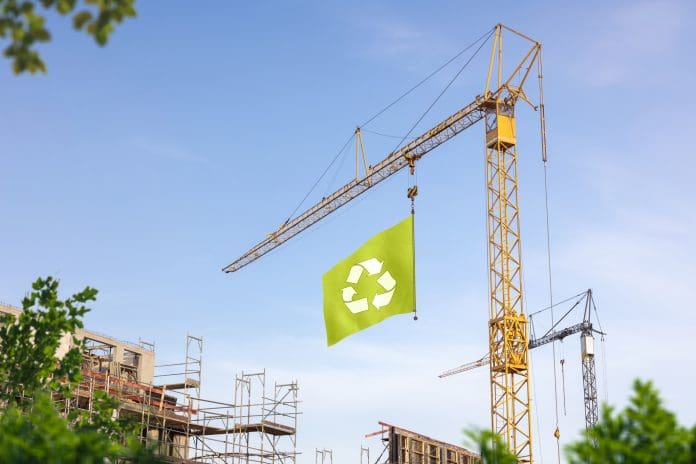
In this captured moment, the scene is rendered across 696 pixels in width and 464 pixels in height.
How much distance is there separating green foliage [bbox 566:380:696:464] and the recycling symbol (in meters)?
13.9

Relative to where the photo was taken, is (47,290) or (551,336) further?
(551,336)

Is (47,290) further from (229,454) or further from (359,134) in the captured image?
(359,134)

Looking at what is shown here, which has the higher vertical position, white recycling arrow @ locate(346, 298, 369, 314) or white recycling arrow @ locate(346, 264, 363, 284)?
white recycling arrow @ locate(346, 264, 363, 284)

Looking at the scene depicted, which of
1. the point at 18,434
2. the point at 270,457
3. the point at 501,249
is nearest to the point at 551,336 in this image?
the point at 501,249

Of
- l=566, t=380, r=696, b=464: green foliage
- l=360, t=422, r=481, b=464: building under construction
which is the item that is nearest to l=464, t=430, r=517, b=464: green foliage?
l=566, t=380, r=696, b=464: green foliage

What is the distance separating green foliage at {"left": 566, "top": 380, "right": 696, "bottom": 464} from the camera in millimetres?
12375

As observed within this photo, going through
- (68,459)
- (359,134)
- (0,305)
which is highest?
(359,134)

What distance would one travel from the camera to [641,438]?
12.7m

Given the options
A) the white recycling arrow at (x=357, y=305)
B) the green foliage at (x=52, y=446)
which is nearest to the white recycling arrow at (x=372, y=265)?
the white recycling arrow at (x=357, y=305)

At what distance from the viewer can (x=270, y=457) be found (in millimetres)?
57219

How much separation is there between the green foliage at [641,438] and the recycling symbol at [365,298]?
549 inches

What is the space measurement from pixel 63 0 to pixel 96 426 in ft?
45.6

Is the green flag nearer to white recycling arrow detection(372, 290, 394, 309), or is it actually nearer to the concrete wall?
white recycling arrow detection(372, 290, 394, 309)

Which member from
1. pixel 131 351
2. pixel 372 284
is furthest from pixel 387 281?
pixel 131 351
